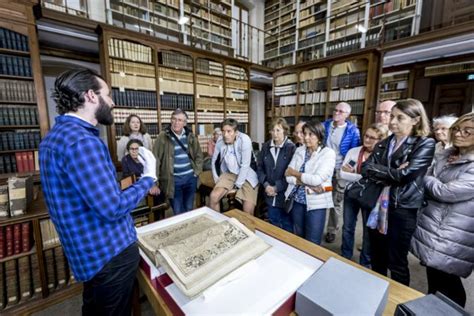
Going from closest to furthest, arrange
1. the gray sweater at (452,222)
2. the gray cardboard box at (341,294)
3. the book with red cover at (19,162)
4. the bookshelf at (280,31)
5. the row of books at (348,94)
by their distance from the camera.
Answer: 1. the gray cardboard box at (341,294)
2. the gray sweater at (452,222)
3. the book with red cover at (19,162)
4. the row of books at (348,94)
5. the bookshelf at (280,31)

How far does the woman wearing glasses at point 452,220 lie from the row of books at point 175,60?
4.00 m

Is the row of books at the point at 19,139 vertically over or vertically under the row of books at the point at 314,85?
under

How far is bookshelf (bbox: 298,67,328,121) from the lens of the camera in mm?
5000

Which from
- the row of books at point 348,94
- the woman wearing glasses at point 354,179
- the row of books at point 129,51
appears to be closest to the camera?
the woman wearing glasses at point 354,179

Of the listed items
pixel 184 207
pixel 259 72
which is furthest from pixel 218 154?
pixel 259 72

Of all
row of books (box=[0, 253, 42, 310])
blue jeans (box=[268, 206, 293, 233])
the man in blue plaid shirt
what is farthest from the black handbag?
row of books (box=[0, 253, 42, 310])

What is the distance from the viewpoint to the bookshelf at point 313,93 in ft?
16.4

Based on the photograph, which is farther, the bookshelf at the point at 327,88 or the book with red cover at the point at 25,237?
the bookshelf at the point at 327,88

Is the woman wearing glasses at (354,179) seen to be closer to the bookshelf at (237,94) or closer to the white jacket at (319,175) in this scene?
the white jacket at (319,175)

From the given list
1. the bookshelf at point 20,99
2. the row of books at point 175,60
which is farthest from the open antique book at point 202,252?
Answer: the row of books at point 175,60

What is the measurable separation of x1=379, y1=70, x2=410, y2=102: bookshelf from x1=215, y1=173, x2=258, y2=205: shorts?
15.1ft

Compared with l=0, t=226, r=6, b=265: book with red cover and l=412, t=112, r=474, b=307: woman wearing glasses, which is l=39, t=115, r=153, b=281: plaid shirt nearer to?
l=0, t=226, r=6, b=265: book with red cover

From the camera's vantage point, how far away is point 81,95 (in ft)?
2.70

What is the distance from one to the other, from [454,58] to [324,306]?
597 centimetres
